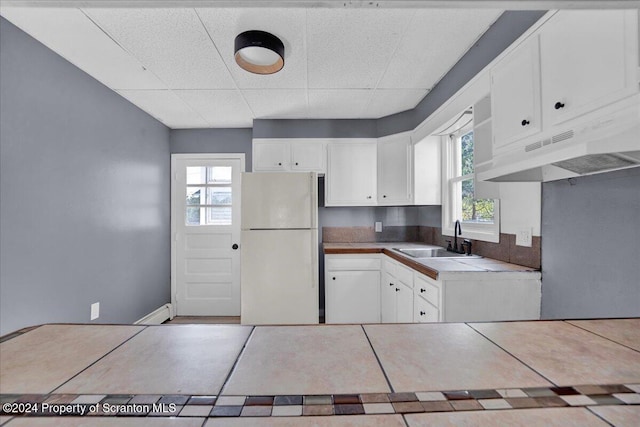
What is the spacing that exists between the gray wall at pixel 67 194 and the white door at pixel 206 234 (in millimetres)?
471

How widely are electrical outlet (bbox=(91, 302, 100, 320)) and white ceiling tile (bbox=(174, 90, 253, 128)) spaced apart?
1935mm

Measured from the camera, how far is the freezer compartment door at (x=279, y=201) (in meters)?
2.88

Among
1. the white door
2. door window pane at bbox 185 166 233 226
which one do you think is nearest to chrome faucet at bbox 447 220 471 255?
the white door

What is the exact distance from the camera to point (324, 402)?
1.53 feet

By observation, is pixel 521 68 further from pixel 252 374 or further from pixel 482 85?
pixel 252 374

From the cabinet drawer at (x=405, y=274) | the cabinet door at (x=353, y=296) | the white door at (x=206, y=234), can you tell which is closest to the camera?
the cabinet drawer at (x=405, y=274)

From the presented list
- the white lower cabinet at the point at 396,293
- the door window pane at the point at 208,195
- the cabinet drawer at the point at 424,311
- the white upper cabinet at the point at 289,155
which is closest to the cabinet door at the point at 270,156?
the white upper cabinet at the point at 289,155

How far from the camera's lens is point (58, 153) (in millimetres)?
2107

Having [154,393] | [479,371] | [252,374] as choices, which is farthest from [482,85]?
[154,393]

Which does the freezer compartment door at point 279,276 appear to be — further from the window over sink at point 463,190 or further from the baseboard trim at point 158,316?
the window over sink at point 463,190

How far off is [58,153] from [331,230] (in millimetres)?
2563

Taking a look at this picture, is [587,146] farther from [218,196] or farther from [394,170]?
[218,196]

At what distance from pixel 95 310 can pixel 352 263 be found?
7.40 ft

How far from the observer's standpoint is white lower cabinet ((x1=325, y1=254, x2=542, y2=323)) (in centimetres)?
168
